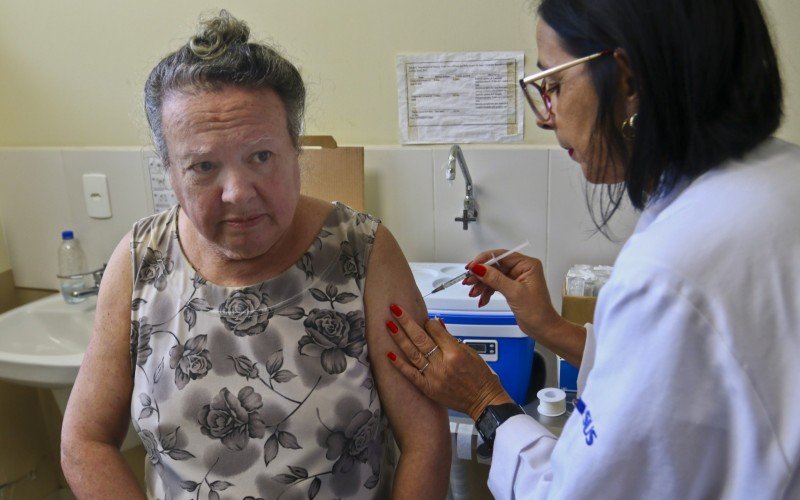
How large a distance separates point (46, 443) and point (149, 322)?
1.66 meters

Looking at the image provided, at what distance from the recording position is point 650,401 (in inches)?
25.8

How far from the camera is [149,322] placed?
114 cm

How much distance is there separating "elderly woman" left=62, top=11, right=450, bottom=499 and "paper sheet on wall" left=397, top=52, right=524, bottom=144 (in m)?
0.76

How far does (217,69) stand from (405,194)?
0.97 meters

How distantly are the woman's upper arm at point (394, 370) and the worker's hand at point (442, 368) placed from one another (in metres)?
0.02

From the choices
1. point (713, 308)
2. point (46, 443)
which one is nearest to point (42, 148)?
point (46, 443)

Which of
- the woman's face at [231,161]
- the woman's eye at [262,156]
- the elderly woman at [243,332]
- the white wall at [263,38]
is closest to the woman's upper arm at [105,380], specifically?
the elderly woman at [243,332]

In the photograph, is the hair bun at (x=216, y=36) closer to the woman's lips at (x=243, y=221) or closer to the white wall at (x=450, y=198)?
the woman's lips at (x=243, y=221)

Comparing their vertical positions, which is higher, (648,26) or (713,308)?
(648,26)

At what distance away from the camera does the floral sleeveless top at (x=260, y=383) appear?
1071mm

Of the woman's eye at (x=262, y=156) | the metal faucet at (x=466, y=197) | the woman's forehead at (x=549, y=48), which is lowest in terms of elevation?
the metal faucet at (x=466, y=197)

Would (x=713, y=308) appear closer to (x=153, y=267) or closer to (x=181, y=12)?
(x=153, y=267)

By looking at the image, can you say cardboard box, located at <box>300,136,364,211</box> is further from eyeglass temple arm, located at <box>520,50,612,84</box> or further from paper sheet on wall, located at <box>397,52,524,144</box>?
eyeglass temple arm, located at <box>520,50,612,84</box>

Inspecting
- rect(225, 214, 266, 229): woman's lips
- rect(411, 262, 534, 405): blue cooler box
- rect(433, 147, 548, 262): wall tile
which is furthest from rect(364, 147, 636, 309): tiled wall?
rect(225, 214, 266, 229): woman's lips
